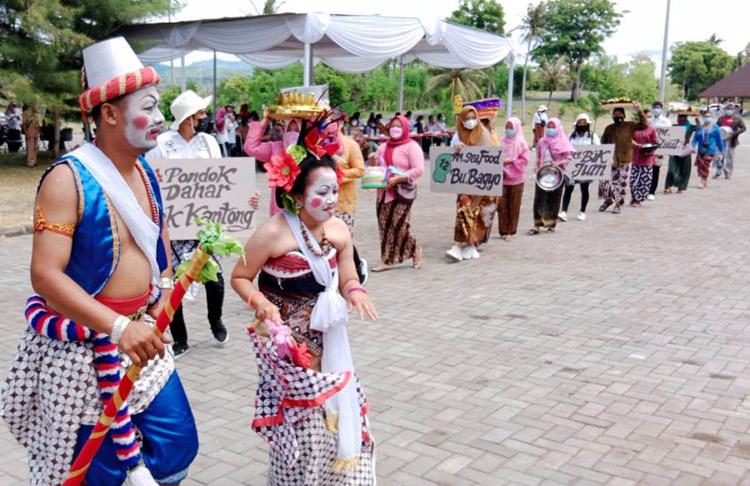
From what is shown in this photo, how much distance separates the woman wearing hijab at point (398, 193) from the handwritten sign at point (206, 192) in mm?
2799

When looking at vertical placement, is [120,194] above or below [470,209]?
above

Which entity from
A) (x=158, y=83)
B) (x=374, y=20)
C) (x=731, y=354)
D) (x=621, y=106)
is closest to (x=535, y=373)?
(x=731, y=354)

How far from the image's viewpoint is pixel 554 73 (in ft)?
230

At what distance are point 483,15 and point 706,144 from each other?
40.6 meters

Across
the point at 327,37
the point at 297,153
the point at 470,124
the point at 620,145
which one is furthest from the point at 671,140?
the point at 297,153

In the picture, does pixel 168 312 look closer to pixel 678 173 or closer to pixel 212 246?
pixel 212 246

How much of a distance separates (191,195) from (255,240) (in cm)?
297

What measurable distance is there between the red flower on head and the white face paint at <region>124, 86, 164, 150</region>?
81cm

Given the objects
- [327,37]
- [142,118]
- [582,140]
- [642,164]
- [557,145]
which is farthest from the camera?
[327,37]

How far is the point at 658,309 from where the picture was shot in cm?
754

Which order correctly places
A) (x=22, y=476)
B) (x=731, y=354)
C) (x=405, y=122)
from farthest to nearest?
1. (x=405, y=122)
2. (x=731, y=354)
3. (x=22, y=476)

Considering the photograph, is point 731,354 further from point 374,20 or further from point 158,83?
point 374,20

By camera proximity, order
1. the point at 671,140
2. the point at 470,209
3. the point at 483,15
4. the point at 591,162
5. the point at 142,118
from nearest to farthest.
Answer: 1. the point at 142,118
2. the point at 470,209
3. the point at 591,162
4. the point at 671,140
5. the point at 483,15

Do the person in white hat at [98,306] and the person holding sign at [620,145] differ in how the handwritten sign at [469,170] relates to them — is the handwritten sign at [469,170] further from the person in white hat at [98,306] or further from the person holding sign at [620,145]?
the person in white hat at [98,306]
